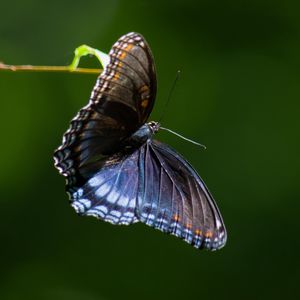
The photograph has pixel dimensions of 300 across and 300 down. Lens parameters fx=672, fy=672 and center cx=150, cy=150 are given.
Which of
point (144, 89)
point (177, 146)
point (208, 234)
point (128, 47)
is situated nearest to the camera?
point (128, 47)

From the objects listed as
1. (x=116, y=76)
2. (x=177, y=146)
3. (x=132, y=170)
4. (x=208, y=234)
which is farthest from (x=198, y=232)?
(x=177, y=146)

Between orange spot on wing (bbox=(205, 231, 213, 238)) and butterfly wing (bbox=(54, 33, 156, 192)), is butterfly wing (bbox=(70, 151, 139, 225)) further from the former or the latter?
orange spot on wing (bbox=(205, 231, 213, 238))

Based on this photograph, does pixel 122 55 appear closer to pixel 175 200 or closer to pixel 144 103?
pixel 144 103

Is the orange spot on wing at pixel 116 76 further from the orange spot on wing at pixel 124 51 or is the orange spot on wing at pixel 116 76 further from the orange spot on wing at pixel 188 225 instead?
the orange spot on wing at pixel 188 225

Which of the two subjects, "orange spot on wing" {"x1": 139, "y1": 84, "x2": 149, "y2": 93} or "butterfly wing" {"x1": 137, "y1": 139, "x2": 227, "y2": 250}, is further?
"butterfly wing" {"x1": 137, "y1": 139, "x2": 227, "y2": 250}

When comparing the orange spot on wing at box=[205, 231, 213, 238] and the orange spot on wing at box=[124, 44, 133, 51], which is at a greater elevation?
the orange spot on wing at box=[124, 44, 133, 51]

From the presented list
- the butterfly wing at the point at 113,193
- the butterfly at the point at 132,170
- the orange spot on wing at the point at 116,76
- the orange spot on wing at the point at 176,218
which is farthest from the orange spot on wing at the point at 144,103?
the orange spot on wing at the point at 176,218

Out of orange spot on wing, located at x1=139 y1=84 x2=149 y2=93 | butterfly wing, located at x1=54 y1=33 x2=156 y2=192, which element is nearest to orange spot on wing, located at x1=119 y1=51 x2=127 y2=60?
butterfly wing, located at x1=54 y1=33 x2=156 y2=192

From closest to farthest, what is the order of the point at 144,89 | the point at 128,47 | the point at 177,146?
the point at 128,47 → the point at 144,89 → the point at 177,146
